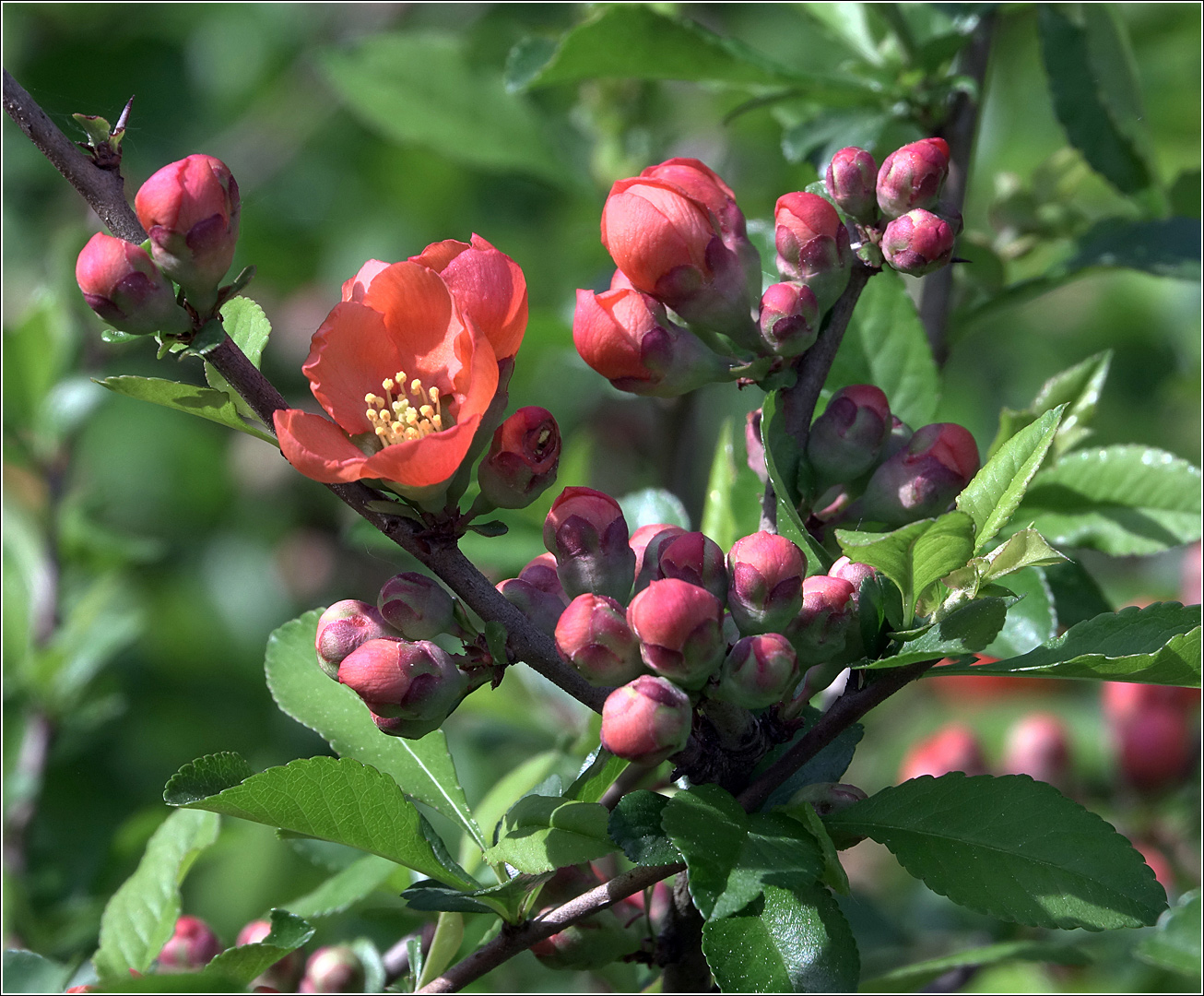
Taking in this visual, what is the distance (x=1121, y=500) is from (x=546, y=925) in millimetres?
856

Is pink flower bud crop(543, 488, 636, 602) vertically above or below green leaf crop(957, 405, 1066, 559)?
below

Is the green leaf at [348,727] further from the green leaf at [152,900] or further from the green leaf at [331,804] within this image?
the green leaf at [152,900]

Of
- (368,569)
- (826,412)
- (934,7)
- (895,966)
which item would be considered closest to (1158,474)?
(826,412)

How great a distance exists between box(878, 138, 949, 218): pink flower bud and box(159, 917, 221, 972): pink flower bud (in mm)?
1106

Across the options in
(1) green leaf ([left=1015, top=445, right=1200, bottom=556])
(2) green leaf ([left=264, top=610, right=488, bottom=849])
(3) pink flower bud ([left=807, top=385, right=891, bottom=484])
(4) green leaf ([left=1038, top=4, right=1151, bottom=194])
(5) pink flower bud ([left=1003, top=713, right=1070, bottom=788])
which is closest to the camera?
(3) pink flower bud ([left=807, top=385, right=891, bottom=484])

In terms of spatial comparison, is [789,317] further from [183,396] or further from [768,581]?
[183,396]

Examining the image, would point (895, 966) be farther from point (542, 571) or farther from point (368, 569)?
point (368, 569)

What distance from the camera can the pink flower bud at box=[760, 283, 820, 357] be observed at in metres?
1.08

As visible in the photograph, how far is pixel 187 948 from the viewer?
1.46 metres

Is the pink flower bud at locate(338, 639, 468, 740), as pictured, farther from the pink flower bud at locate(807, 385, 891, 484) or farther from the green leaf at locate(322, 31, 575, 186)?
the green leaf at locate(322, 31, 575, 186)

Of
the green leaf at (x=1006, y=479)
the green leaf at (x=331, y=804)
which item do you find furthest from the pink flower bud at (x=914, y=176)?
the green leaf at (x=331, y=804)

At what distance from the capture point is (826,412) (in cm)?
114

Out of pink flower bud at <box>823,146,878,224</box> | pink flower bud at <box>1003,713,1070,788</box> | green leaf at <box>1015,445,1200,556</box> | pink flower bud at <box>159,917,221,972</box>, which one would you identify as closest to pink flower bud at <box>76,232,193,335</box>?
pink flower bud at <box>823,146,878,224</box>

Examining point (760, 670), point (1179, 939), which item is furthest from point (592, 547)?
point (1179, 939)
